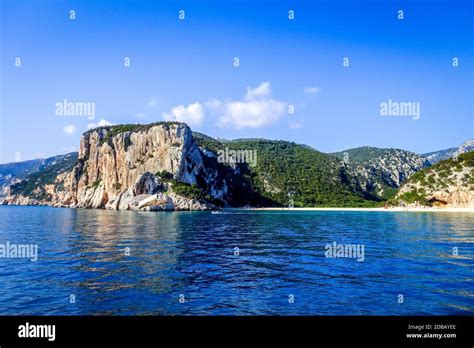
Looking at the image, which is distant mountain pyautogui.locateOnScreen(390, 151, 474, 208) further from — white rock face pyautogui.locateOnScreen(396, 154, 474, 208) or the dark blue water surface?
the dark blue water surface

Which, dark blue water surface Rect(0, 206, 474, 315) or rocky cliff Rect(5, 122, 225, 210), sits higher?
rocky cliff Rect(5, 122, 225, 210)

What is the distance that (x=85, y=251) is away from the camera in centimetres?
3494

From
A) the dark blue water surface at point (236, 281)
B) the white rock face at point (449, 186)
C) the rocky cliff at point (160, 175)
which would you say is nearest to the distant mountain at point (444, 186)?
the white rock face at point (449, 186)

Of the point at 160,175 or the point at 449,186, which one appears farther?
the point at 160,175

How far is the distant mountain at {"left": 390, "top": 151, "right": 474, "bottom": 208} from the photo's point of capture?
5610 inches

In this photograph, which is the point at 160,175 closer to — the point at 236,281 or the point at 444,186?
the point at 444,186

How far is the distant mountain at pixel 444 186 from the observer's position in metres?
142

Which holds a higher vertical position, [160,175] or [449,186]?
[160,175]

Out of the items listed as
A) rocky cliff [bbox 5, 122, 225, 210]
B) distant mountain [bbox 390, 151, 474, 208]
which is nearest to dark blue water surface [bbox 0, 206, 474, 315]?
rocky cliff [bbox 5, 122, 225, 210]

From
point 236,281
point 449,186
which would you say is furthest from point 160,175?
point 236,281

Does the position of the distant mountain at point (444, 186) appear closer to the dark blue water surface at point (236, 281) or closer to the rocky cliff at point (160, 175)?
the rocky cliff at point (160, 175)

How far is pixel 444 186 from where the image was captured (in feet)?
489

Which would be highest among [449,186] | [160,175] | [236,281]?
A: [160,175]
